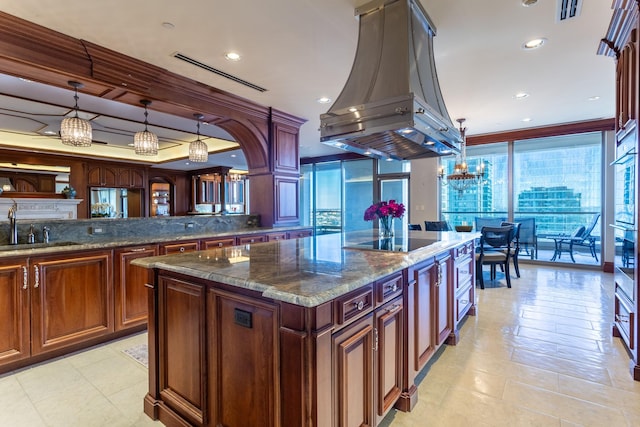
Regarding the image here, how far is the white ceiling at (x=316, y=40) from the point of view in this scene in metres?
2.28

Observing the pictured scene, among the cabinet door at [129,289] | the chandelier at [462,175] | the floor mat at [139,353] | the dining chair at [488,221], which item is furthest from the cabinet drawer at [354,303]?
the dining chair at [488,221]

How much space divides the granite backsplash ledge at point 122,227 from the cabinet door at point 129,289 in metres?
0.27

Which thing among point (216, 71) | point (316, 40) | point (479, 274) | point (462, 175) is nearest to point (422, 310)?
point (316, 40)

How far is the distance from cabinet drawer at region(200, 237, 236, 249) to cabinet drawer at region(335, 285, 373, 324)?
2.63 m

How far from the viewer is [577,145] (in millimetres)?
5922

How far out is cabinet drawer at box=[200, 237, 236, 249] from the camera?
11.9ft

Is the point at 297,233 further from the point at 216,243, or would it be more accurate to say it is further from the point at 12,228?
the point at 12,228

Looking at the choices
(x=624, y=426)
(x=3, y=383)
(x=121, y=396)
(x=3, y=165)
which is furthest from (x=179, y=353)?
(x=3, y=165)

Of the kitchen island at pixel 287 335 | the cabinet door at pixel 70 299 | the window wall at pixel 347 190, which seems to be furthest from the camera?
the window wall at pixel 347 190

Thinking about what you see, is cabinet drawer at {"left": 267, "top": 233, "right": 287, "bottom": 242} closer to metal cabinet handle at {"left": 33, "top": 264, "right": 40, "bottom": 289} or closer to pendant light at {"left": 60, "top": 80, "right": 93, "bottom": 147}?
pendant light at {"left": 60, "top": 80, "right": 93, "bottom": 147}

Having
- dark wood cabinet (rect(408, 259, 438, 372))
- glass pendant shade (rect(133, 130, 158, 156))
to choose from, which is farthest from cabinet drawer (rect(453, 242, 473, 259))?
glass pendant shade (rect(133, 130, 158, 156))

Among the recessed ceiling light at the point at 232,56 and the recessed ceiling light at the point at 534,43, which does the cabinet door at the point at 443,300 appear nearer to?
the recessed ceiling light at the point at 534,43

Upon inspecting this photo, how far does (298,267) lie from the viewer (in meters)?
1.64

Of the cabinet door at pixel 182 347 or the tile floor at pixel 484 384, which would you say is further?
the tile floor at pixel 484 384
